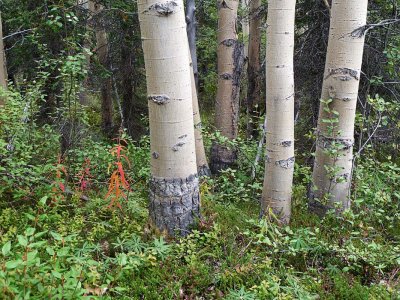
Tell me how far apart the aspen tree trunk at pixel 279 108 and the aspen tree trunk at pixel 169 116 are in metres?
0.89

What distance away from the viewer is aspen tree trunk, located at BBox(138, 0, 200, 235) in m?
2.71

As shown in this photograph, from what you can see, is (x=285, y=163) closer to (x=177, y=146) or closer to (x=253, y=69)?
(x=177, y=146)

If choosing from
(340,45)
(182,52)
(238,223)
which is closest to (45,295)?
(182,52)

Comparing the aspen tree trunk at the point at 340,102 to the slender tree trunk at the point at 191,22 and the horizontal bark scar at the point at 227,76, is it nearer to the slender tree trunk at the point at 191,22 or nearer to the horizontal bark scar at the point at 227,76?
the slender tree trunk at the point at 191,22

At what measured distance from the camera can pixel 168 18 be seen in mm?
2695

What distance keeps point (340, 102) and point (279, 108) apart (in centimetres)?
75

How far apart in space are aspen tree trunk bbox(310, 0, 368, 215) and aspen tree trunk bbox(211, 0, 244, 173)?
2284mm

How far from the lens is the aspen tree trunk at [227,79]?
19.7ft

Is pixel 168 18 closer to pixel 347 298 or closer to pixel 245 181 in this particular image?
pixel 347 298

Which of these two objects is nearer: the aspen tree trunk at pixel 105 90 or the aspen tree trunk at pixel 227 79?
the aspen tree trunk at pixel 227 79

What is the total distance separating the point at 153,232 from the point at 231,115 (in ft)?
Answer: 11.3

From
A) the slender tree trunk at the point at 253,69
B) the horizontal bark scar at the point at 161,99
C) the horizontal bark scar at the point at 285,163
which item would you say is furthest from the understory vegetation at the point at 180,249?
the slender tree trunk at the point at 253,69

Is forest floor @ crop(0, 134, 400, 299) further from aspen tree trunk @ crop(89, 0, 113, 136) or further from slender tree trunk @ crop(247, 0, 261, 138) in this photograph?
aspen tree trunk @ crop(89, 0, 113, 136)

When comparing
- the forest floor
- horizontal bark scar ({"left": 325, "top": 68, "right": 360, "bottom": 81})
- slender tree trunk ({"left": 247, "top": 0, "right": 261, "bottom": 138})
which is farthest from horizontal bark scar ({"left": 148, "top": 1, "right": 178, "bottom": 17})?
slender tree trunk ({"left": 247, "top": 0, "right": 261, "bottom": 138})
